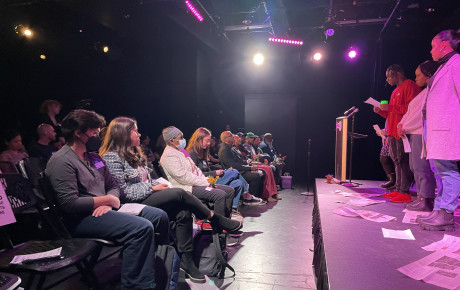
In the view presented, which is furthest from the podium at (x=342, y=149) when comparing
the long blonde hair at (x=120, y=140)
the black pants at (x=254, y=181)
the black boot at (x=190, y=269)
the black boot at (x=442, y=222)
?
the long blonde hair at (x=120, y=140)

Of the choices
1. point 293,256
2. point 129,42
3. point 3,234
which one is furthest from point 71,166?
point 129,42

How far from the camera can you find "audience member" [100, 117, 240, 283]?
2.36m

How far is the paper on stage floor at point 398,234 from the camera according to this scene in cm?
211

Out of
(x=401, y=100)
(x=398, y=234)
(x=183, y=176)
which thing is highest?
(x=401, y=100)

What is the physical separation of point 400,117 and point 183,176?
2.55m

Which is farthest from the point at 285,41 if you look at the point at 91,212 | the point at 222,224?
the point at 91,212

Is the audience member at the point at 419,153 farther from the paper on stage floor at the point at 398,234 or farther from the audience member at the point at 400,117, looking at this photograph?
the paper on stage floor at the point at 398,234

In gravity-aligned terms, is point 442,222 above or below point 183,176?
below

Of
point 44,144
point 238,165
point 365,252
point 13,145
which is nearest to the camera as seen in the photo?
point 365,252

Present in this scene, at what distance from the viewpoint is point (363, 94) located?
27.7 ft

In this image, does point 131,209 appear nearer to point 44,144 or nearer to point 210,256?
point 210,256

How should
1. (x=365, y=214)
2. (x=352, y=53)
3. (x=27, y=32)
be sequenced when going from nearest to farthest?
(x=365, y=214), (x=27, y=32), (x=352, y=53)

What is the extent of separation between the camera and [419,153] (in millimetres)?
2619

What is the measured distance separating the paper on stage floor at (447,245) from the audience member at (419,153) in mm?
655
